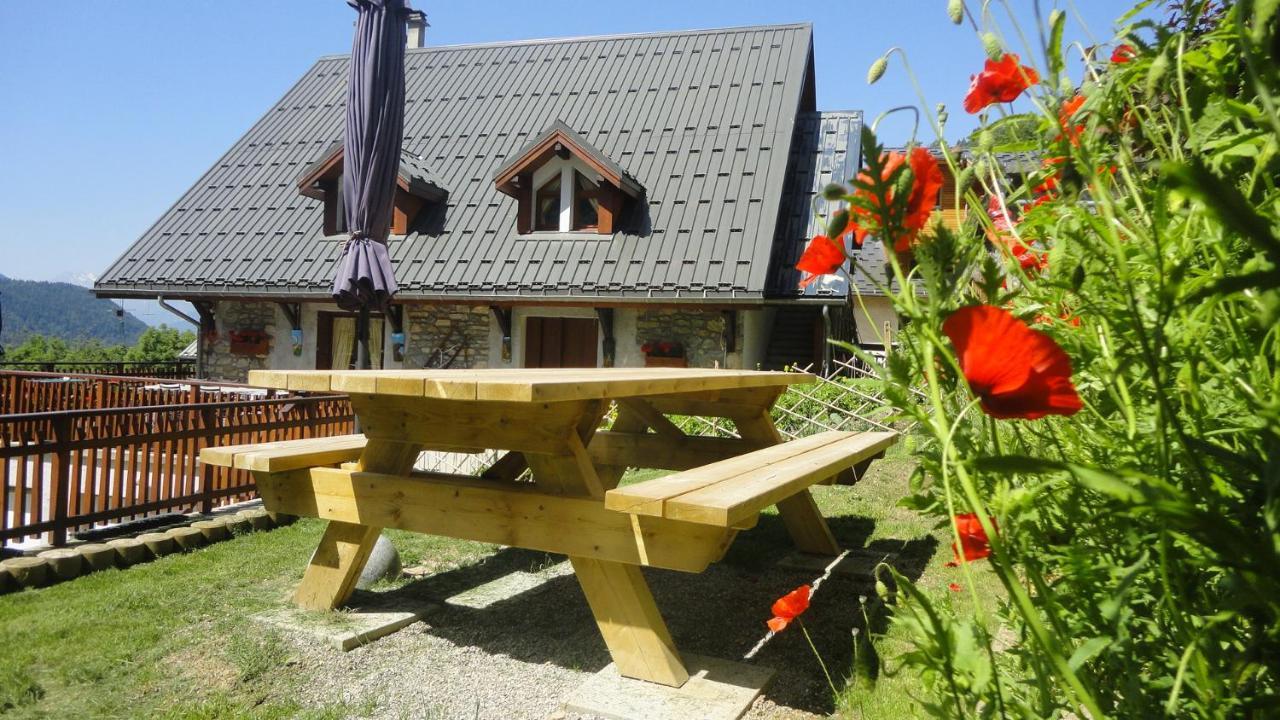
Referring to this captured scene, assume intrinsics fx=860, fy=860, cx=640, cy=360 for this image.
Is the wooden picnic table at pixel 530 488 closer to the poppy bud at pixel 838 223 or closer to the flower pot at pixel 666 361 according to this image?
the poppy bud at pixel 838 223

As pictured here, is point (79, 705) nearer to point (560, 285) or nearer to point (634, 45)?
point (560, 285)

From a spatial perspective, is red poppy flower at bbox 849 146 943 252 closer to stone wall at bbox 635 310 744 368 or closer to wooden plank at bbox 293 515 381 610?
wooden plank at bbox 293 515 381 610

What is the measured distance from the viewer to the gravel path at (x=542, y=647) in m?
2.94

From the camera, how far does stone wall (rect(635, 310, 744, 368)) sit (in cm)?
1112

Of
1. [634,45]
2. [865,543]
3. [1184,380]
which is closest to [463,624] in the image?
[865,543]

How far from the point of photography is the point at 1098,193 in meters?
0.77

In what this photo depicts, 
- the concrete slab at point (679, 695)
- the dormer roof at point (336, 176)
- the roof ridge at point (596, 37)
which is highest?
the roof ridge at point (596, 37)

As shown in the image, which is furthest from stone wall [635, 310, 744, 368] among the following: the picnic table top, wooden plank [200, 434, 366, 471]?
the picnic table top

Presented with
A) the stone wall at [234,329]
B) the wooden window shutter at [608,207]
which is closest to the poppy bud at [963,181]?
the wooden window shutter at [608,207]

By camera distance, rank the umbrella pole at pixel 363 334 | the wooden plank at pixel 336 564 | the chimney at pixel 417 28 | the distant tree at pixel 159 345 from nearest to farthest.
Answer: the wooden plank at pixel 336 564 < the umbrella pole at pixel 363 334 < the chimney at pixel 417 28 < the distant tree at pixel 159 345

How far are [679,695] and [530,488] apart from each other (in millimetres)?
908

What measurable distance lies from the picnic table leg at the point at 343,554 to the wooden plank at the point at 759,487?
4.61ft

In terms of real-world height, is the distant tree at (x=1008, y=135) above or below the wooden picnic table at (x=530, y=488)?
above

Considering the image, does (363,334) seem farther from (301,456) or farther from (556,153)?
(556,153)
